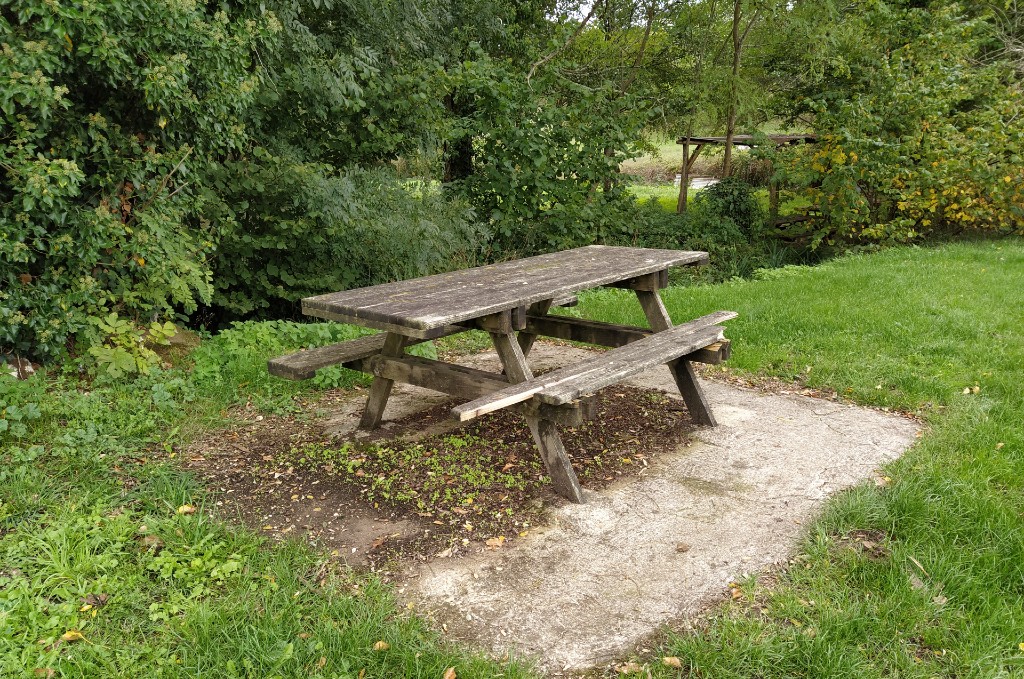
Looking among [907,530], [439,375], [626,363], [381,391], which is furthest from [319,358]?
[907,530]

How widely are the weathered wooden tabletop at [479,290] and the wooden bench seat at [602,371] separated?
0.36 metres

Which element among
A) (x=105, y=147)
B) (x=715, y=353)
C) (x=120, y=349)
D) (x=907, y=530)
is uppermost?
(x=105, y=147)

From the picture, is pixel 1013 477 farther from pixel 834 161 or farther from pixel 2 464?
pixel 834 161

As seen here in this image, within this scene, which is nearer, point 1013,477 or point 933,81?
point 1013,477

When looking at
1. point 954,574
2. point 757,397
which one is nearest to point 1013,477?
point 954,574

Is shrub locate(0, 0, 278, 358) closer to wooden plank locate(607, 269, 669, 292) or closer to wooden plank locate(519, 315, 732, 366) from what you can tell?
wooden plank locate(519, 315, 732, 366)

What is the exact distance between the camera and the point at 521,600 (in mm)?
2760

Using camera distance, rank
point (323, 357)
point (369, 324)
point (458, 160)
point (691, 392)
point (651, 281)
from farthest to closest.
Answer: point (458, 160) → point (651, 281) → point (691, 392) → point (323, 357) → point (369, 324)

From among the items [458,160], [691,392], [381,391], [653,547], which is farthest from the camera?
[458,160]

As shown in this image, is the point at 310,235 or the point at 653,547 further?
the point at 310,235

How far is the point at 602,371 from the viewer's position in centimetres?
359

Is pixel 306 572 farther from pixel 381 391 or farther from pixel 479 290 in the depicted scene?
pixel 479 290

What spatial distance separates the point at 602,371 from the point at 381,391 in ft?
4.21

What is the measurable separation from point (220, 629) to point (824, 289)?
23.4 ft
